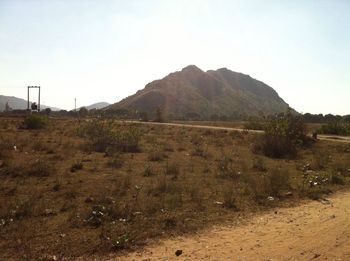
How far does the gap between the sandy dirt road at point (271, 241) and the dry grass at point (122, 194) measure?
513 mm

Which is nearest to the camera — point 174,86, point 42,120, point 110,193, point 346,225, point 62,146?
point 346,225

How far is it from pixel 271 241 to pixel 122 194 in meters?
4.57

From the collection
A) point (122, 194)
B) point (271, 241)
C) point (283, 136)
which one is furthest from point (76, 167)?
point (283, 136)

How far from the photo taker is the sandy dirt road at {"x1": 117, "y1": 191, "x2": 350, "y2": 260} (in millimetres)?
6832

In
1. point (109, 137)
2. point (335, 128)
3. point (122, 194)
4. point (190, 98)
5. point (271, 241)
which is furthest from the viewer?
point (190, 98)

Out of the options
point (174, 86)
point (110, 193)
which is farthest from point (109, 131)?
point (174, 86)

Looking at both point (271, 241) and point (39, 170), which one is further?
point (39, 170)

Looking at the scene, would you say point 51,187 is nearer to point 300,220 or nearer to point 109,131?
point 300,220

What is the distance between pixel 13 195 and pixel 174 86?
14325 centimetres

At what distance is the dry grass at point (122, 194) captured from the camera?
7.55 m

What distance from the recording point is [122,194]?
10.9 m

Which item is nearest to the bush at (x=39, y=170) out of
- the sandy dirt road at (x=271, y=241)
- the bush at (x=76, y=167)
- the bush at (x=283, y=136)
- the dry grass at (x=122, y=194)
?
the dry grass at (x=122, y=194)

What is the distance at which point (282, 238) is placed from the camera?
25.5 feet

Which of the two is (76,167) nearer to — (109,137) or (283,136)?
(109,137)
